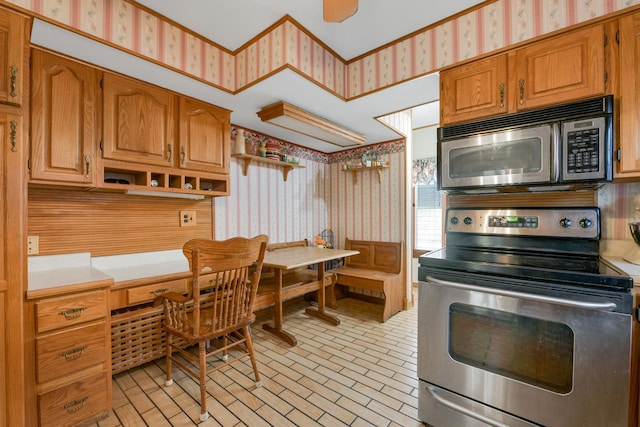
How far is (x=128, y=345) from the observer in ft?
6.48

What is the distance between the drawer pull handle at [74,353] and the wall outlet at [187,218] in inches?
49.3

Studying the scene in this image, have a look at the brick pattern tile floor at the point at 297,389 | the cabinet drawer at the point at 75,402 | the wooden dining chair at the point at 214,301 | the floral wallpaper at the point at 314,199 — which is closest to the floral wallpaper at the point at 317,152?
the floral wallpaper at the point at 314,199

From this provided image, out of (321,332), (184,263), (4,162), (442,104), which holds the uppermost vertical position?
(442,104)

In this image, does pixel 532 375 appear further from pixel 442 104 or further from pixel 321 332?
pixel 321 332

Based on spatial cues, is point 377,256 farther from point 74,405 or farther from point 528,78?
point 74,405

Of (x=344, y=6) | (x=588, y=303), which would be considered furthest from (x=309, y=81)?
(x=588, y=303)

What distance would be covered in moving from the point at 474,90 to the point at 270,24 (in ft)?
4.63

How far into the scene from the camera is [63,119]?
5.69ft

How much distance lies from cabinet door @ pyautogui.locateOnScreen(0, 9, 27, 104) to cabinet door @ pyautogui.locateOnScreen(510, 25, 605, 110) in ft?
8.79

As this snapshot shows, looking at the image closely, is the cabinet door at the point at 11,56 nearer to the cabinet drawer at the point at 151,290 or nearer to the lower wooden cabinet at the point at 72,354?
the lower wooden cabinet at the point at 72,354

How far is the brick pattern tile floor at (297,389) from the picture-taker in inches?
63.9

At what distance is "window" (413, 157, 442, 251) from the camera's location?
4219 mm

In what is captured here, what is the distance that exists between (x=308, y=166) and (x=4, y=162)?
3076 millimetres

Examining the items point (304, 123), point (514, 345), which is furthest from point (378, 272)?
point (514, 345)
